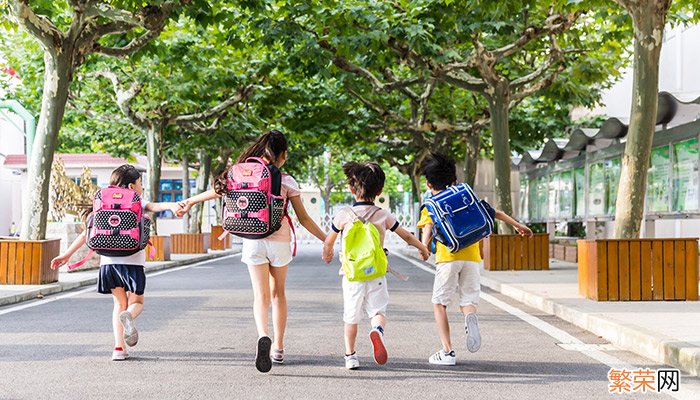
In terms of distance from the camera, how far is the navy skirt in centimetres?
719

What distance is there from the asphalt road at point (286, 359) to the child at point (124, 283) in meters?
0.21

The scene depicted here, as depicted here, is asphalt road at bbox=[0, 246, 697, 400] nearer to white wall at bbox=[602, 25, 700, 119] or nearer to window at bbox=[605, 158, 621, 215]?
window at bbox=[605, 158, 621, 215]

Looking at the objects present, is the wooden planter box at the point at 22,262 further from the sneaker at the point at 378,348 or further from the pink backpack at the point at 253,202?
the sneaker at the point at 378,348

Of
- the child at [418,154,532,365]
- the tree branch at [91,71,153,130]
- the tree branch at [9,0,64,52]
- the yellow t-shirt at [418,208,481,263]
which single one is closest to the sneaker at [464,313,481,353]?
the child at [418,154,532,365]

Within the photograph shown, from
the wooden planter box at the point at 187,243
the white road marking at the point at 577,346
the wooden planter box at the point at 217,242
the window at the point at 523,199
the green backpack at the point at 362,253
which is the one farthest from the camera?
the wooden planter box at the point at 217,242

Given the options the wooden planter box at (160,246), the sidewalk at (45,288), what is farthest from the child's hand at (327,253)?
the wooden planter box at (160,246)

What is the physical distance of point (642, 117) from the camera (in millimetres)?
11797

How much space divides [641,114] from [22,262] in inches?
365

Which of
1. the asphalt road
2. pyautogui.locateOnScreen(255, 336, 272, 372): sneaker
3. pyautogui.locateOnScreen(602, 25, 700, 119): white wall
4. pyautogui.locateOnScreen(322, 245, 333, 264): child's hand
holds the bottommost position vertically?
the asphalt road

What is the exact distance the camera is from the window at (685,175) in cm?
1638

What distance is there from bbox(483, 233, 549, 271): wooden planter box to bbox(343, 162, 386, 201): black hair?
1217cm

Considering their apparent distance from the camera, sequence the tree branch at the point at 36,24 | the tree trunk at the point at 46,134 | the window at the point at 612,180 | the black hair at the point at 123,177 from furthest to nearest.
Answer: the window at the point at 612,180
the tree trunk at the point at 46,134
the tree branch at the point at 36,24
the black hair at the point at 123,177

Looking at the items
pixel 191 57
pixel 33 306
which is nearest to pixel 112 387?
pixel 33 306

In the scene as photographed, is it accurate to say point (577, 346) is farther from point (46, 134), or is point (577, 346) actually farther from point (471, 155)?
point (471, 155)
